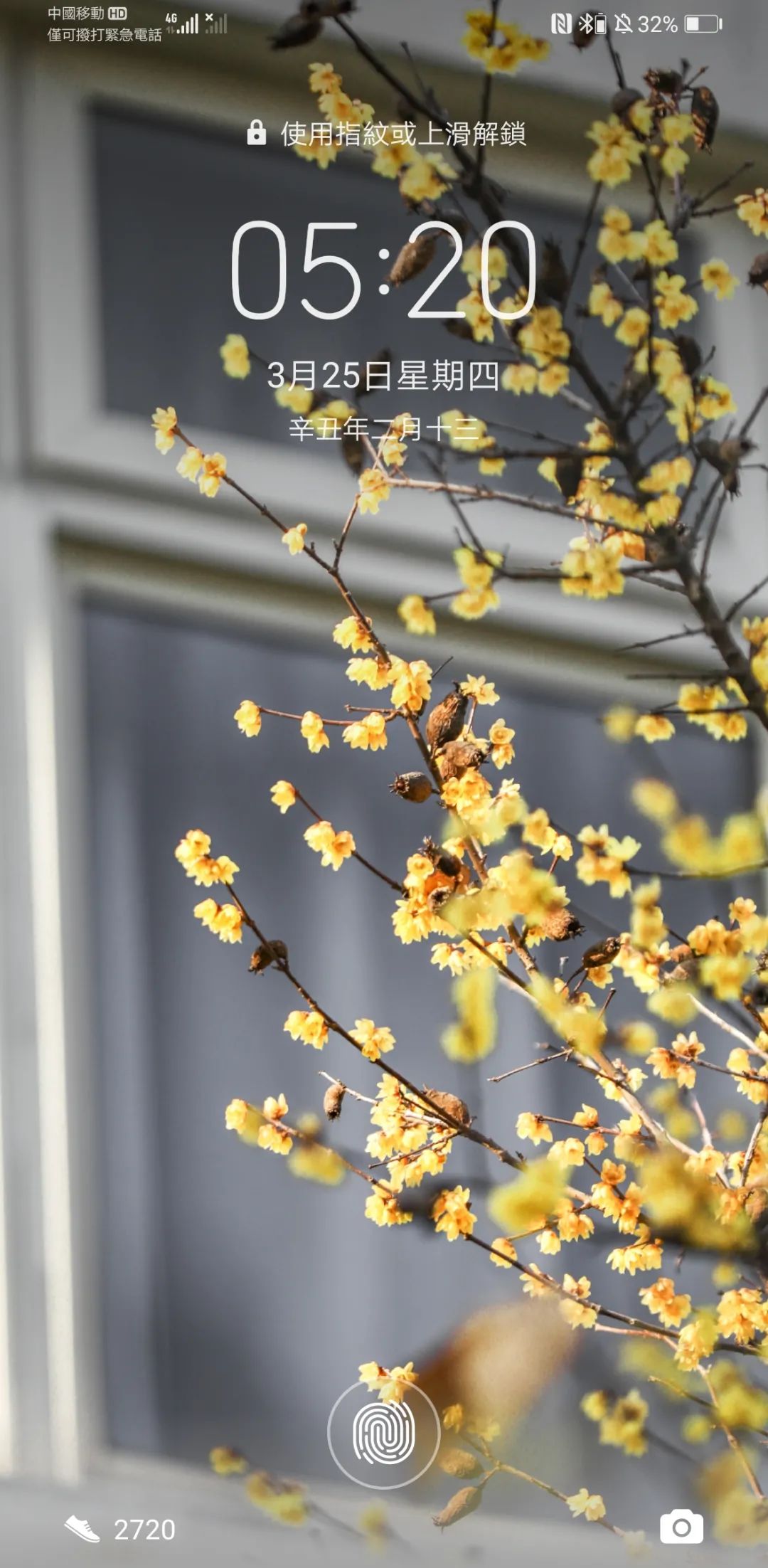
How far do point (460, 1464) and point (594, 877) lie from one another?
1.23 ft

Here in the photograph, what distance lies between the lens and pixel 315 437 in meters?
0.90

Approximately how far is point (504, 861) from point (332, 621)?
1.08ft

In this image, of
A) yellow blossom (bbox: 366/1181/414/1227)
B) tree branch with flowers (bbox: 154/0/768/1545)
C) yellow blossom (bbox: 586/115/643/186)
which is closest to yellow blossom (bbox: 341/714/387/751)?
tree branch with flowers (bbox: 154/0/768/1545)

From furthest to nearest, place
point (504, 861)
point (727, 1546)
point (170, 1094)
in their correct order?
1. point (170, 1094)
2. point (727, 1546)
3. point (504, 861)

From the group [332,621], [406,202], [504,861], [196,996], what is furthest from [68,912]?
[406,202]

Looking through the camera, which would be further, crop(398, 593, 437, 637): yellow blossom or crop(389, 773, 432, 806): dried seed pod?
crop(398, 593, 437, 637): yellow blossom

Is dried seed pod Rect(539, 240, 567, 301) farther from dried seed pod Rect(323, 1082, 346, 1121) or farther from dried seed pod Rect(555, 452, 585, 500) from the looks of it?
dried seed pod Rect(323, 1082, 346, 1121)

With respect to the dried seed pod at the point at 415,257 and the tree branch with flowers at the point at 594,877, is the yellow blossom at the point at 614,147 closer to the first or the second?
the tree branch with flowers at the point at 594,877

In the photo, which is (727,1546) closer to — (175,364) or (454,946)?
(454,946)

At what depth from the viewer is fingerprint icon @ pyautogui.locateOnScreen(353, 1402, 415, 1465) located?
80 centimetres

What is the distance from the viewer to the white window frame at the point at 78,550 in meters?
0.87

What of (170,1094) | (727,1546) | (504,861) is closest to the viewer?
(504,861)

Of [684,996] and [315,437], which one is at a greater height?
[315,437]

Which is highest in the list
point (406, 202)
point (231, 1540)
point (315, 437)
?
point (406, 202)
